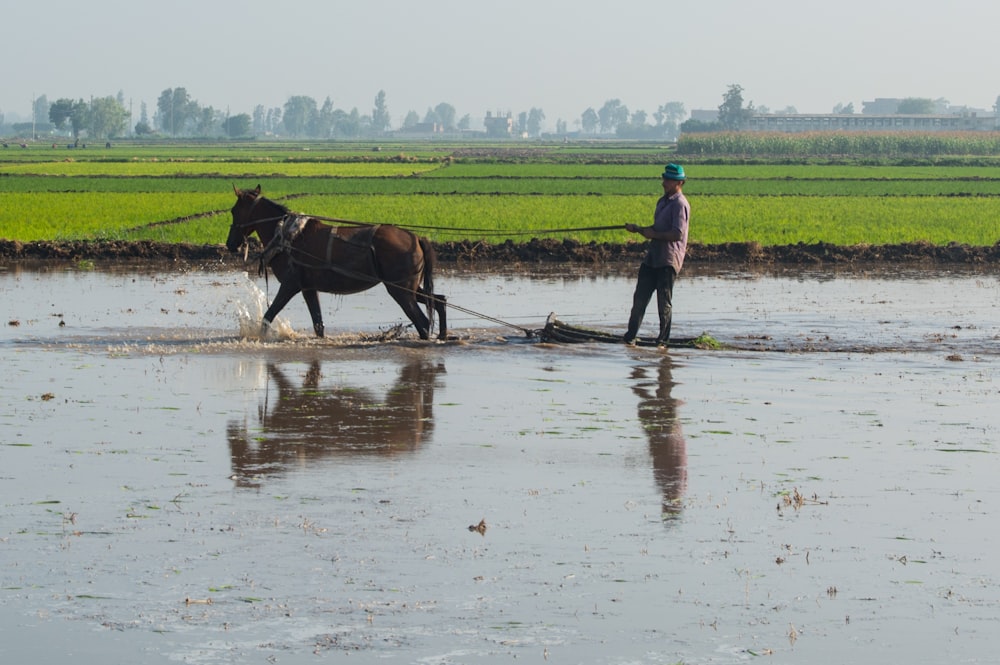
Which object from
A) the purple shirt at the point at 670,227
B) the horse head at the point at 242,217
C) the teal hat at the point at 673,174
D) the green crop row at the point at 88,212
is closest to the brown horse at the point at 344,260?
the horse head at the point at 242,217

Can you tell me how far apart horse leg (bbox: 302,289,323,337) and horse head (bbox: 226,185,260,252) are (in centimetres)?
105

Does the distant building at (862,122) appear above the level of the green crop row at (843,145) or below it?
Result: above

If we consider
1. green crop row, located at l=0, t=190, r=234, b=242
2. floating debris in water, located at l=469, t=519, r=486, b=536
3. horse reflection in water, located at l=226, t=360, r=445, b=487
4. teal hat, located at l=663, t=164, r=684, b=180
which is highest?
teal hat, located at l=663, t=164, r=684, b=180

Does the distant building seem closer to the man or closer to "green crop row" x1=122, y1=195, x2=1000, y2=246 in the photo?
"green crop row" x1=122, y1=195, x2=1000, y2=246

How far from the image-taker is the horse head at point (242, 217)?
16.7 m

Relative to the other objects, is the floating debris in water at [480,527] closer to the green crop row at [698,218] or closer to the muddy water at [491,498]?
the muddy water at [491,498]

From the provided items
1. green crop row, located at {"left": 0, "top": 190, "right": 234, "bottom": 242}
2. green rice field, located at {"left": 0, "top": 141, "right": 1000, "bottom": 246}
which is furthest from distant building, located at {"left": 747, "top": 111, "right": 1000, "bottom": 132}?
green crop row, located at {"left": 0, "top": 190, "right": 234, "bottom": 242}

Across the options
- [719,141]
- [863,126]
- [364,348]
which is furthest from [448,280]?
[863,126]

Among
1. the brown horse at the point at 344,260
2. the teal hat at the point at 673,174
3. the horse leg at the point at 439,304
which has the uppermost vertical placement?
the teal hat at the point at 673,174

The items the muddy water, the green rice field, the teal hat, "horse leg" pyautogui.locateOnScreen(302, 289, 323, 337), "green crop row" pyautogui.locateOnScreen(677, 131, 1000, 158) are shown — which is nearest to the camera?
the muddy water

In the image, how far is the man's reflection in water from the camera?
9.37m

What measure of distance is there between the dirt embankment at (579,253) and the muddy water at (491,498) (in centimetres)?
1007

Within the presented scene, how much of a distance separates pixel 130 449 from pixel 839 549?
5.09 m

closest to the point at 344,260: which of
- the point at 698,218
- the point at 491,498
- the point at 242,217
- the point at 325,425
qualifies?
the point at 242,217
